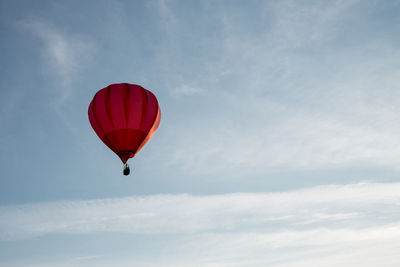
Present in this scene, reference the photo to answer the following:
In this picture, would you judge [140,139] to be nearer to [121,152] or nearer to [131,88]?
[121,152]

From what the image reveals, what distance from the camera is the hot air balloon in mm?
30719

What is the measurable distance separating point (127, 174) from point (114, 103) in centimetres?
674

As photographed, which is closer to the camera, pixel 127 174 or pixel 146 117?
pixel 127 174

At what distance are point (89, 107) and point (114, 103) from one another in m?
2.93

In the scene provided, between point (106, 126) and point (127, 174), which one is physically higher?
point (106, 126)

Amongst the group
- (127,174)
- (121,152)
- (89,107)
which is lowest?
(127,174)

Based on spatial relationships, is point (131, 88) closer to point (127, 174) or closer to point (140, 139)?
point (140, 139)

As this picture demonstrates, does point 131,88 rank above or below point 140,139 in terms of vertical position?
above

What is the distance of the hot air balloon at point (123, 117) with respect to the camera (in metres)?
30.7

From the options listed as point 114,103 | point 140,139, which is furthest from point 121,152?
point 114,103

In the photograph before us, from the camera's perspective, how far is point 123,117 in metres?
31.2

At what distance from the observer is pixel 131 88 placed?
106 feet

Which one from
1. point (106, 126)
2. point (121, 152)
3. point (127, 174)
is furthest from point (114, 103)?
point (127, 174)

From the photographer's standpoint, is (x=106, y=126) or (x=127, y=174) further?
(x=106, y=126)
